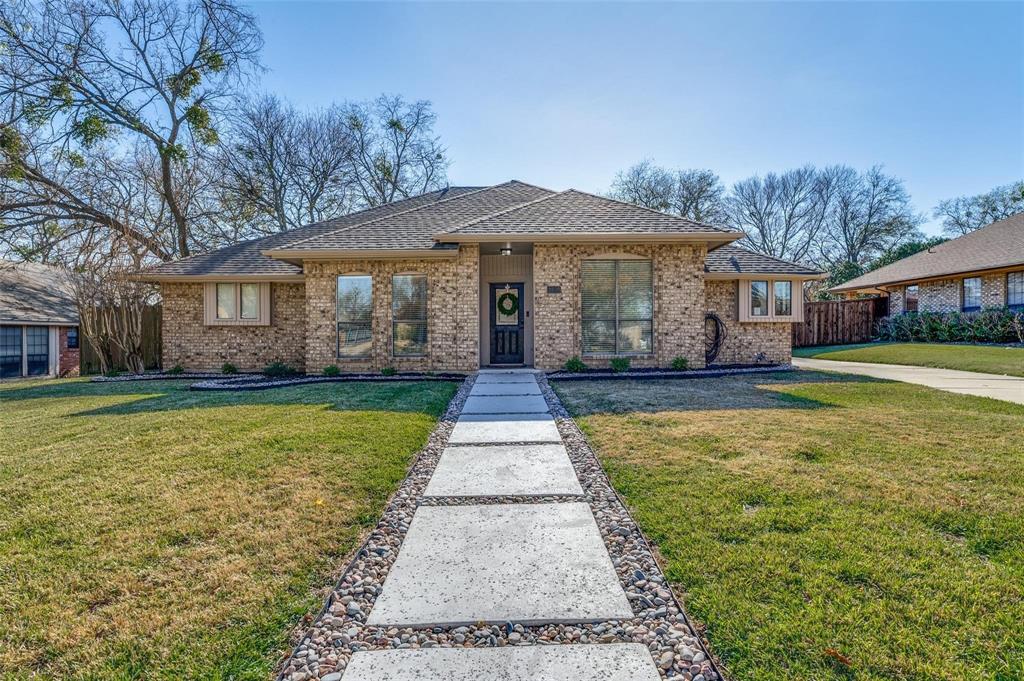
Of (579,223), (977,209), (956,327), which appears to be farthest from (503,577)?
(977,209)

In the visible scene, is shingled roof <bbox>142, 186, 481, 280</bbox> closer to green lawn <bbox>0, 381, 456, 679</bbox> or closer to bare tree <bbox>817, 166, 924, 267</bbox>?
green lawn <bbox>0, 381, 456, 679</bbox>

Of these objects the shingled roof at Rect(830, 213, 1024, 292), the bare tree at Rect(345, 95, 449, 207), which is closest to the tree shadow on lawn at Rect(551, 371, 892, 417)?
the shingled roof at Rect(830, 213, 1024, 292)

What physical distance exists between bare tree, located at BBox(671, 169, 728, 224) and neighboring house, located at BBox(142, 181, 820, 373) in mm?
20806

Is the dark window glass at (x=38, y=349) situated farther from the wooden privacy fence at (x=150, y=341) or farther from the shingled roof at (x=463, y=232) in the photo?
the shingled roof at (x=463, y=232)

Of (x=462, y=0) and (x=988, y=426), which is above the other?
(x=462, y=0)

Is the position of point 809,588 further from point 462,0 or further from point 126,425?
point 462,0

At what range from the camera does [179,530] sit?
304 centimetres

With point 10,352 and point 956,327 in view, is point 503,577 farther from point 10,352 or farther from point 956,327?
point 10,352

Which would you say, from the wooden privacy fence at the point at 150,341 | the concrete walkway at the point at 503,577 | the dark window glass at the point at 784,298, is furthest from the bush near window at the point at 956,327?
the wooden privacy fence at the point at 150,341

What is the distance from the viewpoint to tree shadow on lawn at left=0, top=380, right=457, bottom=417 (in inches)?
277

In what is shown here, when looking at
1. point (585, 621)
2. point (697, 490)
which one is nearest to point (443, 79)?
point (697, 490)

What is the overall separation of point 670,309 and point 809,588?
29.5 ft

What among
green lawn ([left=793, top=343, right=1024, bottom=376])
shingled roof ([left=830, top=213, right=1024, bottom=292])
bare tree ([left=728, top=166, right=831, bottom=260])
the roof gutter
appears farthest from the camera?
bare tree ([left=728, top=166, right=831, bottom=260])

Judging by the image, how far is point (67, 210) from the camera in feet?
57.7
